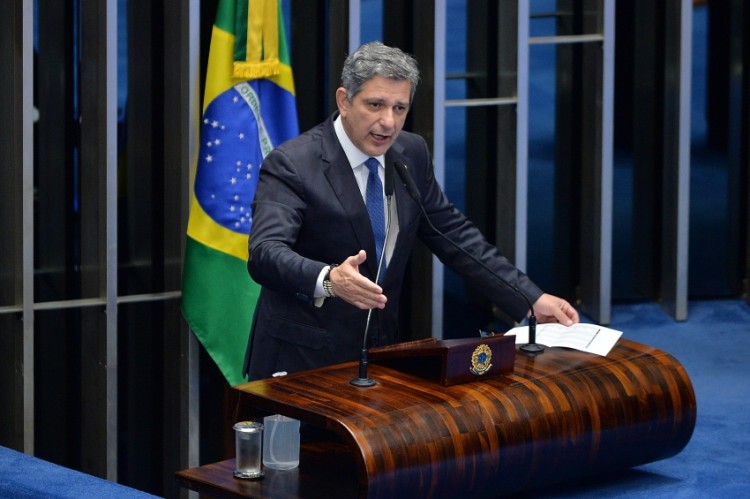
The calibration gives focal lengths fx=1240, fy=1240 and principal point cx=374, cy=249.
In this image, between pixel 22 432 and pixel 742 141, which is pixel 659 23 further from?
pixel 22 432

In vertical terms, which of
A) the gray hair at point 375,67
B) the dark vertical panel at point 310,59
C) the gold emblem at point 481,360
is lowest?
the gold emblem at point 481,360

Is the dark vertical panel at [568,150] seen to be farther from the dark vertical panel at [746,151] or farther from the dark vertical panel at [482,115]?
the dark vertical panel at [746,151]

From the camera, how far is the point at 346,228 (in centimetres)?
292

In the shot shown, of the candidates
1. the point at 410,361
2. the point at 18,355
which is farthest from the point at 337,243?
the point at 18,355

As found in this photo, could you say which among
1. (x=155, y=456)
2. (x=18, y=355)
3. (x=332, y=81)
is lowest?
(x=155, y=456)

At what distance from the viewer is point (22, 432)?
4.60 m

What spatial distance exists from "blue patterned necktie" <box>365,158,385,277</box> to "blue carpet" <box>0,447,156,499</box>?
96cm

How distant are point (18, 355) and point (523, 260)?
6.87 ft

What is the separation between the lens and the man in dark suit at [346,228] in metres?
2.81

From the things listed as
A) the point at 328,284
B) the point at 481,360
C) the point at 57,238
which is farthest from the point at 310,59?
the point at 481,360

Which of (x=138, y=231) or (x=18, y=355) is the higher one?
(x=138, y=231)

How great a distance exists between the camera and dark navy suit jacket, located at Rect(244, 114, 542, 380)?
2.90 metres

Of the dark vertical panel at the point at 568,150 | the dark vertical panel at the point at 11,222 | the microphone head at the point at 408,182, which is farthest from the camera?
the dark vertical panel at the point at 568,150

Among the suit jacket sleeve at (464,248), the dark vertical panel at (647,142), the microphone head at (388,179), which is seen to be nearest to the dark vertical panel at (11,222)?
the suit jacket sleeve at (464,248)
